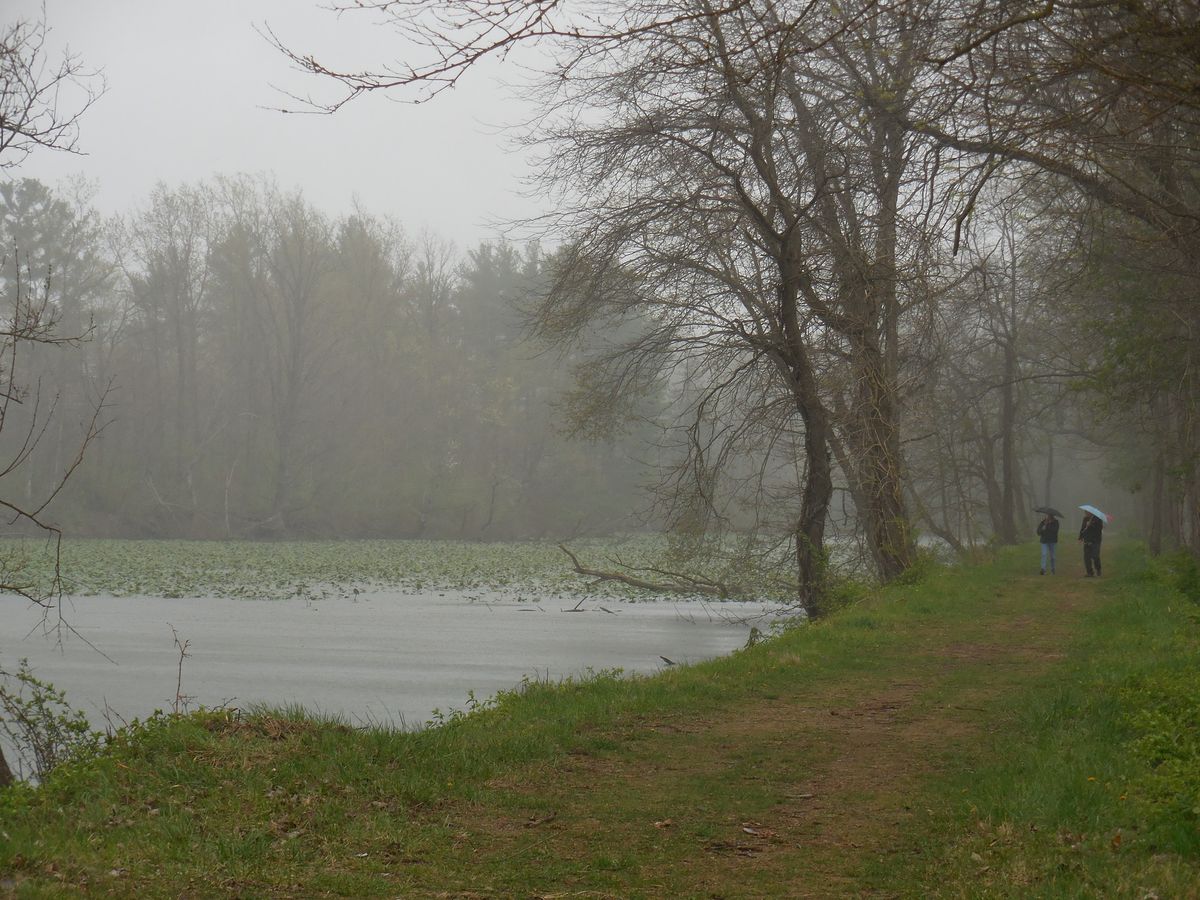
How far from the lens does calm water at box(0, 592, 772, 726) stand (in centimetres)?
1401

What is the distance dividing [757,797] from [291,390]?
58.3 metres

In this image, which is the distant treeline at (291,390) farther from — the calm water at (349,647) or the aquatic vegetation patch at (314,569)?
the calm water at (349,647)

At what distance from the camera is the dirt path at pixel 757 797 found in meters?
5.17

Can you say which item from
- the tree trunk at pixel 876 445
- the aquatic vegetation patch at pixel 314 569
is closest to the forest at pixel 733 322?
the tree trunk at pixel 876 445

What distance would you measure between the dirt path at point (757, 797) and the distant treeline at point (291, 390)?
151 ft

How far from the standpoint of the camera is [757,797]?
21.0 feet

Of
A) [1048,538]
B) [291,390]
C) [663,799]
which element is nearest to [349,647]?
[663,799]

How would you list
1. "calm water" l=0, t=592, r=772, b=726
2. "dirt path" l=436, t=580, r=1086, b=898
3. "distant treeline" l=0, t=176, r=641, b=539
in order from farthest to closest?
"distant treeline" l=0, t=176, r=641, b=539 → "calm water" l=0, t=592, r=772, b=726 → "dirt path" l=436, t=580, r=1086, b=898

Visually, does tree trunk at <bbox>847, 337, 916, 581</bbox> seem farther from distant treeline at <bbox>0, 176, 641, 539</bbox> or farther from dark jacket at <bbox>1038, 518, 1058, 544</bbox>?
distant treeline at <bbox>0, 176, 641, 539</bbox>

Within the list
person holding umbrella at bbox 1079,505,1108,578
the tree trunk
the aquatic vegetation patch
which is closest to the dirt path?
the tree trunk

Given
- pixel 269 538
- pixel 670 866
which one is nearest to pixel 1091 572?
pixel 670 866

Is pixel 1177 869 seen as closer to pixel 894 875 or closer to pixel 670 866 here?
pixel 894 875

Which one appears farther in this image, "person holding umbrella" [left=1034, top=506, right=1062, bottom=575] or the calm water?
"person holding umbrella" [left=1034, top=506, right=1062, bottom=575]

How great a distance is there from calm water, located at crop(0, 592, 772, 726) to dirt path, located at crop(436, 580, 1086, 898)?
3.79 m
